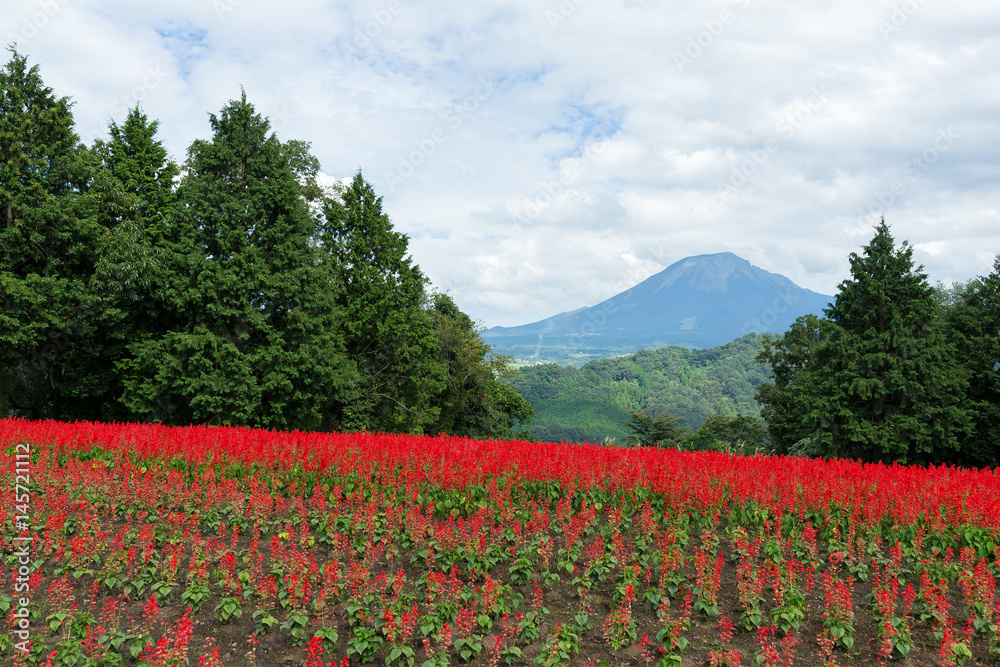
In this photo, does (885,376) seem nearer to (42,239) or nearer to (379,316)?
(379,316)

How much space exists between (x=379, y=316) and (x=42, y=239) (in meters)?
13.6

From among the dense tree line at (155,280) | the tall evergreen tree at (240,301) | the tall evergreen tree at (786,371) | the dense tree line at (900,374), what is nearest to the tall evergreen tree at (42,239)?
the dense tree line at (155,280)

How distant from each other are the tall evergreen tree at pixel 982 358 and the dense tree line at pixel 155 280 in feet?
96.8

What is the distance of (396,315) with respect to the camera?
28812 mm

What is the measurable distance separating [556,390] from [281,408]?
11146 centimetres

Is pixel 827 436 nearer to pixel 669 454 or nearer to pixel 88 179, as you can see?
pixel 669 454

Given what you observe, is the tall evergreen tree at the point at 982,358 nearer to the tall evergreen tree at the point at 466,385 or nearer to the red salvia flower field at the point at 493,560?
the tall evergreen tree at the point at 466,385

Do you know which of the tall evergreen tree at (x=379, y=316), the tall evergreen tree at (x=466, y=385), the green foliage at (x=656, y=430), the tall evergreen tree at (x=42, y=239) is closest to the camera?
the tall evergreen tree at (x=42, y=239)

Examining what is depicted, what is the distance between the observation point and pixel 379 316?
2886 centimetres

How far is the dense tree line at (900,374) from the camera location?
2558 cm

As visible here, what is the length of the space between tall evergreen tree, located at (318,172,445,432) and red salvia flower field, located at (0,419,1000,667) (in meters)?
18.6

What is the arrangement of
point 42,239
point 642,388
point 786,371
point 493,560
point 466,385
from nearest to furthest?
1. point 493,560
2. point 42,239
3. point 466,385
4. point 786,371
5. point 642,388

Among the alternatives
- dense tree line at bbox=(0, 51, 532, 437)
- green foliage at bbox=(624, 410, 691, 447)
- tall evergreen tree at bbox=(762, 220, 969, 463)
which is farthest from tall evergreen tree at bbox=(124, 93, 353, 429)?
tall evergreen tree at bbox=(762, 220, 969, 463)

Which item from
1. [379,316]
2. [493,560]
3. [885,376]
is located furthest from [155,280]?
[885,376]
